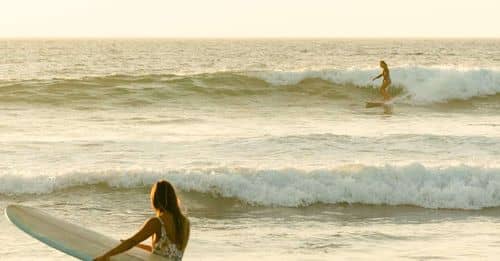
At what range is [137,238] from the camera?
5.91 m

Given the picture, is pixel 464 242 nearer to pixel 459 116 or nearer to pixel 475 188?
pixel 475 188

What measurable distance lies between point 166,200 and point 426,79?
22.6m

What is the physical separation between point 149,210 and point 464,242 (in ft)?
13.8

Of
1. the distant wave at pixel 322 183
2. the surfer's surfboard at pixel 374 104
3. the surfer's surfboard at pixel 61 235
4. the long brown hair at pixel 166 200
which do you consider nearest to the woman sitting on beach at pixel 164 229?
the long brown hair at pixel 166 200

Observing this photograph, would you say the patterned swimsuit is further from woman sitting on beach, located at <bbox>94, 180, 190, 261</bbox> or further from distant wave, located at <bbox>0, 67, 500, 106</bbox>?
distant wave, located at <bbox>0, 67, 500, 106</bbox>

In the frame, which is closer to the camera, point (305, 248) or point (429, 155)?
point (305, 248)

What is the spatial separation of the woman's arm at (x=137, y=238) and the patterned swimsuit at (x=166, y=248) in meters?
0.09

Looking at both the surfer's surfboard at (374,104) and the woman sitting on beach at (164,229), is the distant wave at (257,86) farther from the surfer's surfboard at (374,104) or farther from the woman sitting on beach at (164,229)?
the woman sitting on beach at (164,229)

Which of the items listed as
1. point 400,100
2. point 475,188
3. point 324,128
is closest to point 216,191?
point 475,188

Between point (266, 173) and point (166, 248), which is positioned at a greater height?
point (166, 248)

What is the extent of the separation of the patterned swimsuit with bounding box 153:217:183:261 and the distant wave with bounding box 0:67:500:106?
1737 centimetres

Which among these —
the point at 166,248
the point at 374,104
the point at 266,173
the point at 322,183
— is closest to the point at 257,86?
the point at 374,104

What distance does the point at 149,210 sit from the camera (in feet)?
37.9

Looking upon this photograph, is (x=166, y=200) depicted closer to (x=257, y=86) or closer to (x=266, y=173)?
(x=266, y=173)
